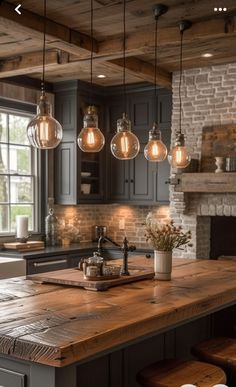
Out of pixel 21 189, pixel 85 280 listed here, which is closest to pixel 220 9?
pixel 85 280

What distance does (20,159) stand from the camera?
261 inches

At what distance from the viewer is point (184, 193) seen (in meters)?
6.19

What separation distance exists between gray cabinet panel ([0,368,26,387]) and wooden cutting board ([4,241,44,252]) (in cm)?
359

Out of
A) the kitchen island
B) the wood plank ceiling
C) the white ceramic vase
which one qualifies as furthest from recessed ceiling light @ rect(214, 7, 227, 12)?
the kitchen island

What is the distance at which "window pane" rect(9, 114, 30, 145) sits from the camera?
6.45 meters

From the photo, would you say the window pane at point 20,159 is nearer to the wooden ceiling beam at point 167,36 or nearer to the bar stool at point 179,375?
the wooden ceiling beam at point 167,36

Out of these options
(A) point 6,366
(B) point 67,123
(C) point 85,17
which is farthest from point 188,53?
(A) point 6,366

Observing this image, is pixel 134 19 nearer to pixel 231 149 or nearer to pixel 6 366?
pixel 231 149

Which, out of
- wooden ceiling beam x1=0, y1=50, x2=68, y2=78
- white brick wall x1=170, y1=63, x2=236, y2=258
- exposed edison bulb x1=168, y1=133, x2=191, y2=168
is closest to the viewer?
exposed edison bulb x1=168, y1=133, x2=191, y2=168

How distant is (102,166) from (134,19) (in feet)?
9.88

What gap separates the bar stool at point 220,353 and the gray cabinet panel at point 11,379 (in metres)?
1.36

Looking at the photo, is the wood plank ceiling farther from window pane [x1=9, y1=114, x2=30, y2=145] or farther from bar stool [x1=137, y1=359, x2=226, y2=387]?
bar stool [x1=137, y1=359, x2=226, y2=387]

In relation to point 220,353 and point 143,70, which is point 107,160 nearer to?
point 143,70

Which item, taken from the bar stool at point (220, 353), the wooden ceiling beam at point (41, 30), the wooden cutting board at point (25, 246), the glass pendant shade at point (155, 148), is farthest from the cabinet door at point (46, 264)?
the bar stool at point (220, 353)
